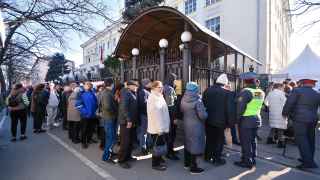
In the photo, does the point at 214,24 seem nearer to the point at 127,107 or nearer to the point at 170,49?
the point at 170,49

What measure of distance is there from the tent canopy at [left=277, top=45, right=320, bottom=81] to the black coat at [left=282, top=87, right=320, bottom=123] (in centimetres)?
794

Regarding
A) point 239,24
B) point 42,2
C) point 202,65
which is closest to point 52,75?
point 239,24

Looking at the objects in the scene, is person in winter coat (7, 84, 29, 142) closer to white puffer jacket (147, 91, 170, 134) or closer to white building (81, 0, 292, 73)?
white puffer jacket (147, 91, 170, 134)

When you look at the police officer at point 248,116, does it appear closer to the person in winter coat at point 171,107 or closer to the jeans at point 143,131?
the person in winter coat at point 171,107

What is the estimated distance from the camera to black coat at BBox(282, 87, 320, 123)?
690 cm

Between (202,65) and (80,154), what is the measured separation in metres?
4.92

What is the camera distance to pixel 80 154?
8281 mm

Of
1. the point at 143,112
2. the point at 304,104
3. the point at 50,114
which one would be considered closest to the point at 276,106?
the point at 304,104

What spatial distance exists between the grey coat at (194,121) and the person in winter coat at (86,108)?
3.37m

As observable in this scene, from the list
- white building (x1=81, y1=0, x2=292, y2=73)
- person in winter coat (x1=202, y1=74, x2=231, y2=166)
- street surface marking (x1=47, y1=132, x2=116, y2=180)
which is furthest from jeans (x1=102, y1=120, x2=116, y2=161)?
white building (x1=81, y1=0, x2=292, y2=73)

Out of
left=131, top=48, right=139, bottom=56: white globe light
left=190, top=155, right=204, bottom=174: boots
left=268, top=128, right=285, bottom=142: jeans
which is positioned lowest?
left=190, top=155, right=204, bottom=174: boots

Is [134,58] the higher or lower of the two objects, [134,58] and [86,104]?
the higher

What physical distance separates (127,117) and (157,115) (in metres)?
0.70

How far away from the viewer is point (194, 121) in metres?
6.53
